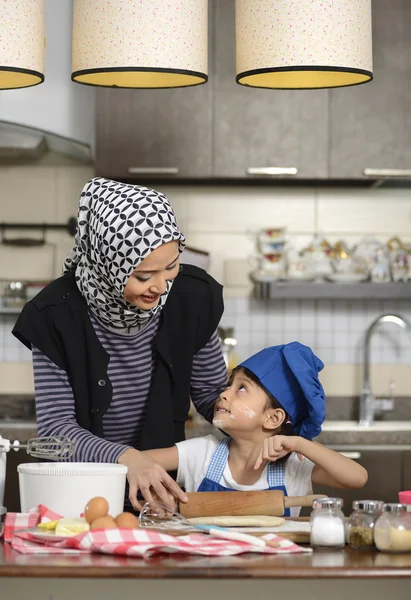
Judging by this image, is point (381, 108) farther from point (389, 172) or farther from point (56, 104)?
point (56, 104)

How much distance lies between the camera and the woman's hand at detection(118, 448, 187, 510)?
1.64 metres

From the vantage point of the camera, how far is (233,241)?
4.05 m

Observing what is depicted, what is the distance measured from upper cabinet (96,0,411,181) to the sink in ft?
3.11

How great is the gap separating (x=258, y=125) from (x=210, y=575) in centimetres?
267

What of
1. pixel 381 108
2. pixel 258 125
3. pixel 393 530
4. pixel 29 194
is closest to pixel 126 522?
pixel 393 530

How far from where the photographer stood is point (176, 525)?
1.54 metres

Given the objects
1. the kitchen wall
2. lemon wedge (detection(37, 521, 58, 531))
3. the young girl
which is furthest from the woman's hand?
the kitchen wall

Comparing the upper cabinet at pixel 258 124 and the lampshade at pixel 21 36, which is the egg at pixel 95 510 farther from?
the upper cabinet at pixel 258 124

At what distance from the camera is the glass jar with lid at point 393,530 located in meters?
1.39

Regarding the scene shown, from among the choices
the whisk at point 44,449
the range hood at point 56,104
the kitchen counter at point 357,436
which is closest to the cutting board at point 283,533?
the whisk at point 44,449

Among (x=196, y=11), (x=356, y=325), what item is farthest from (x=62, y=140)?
(x=196, y=11)

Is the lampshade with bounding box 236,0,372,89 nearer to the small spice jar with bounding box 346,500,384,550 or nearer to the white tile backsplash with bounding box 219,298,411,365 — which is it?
the small spice jar with bounding box 346,500,384,550

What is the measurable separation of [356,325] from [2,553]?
2.87 metres

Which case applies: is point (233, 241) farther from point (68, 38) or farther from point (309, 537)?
point (309, 537)
